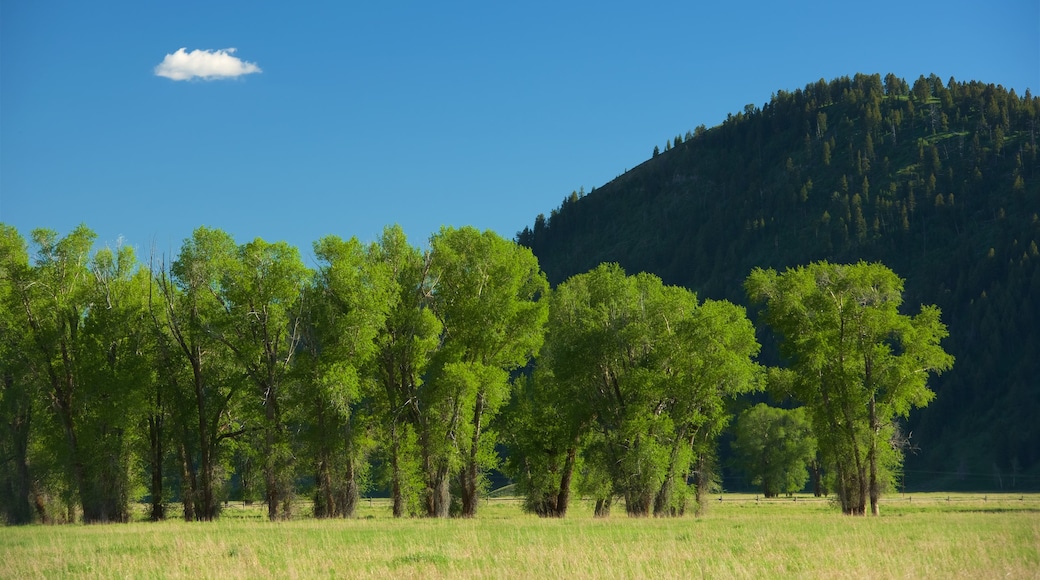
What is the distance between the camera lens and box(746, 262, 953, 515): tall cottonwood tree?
52.2 metres

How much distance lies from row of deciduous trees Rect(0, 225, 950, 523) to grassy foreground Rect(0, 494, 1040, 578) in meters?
12.0

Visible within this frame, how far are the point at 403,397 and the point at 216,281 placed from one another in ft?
39.2

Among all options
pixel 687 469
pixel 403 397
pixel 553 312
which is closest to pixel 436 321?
pixel 403 397

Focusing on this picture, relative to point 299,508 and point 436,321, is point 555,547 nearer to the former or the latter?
point 436,321

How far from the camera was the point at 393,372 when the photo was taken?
171 ft

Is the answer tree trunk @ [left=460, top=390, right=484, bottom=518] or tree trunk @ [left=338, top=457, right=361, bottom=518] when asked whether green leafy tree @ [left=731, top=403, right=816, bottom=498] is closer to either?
tree trunk @ [left=460, top=390, right=484, bottom=518]

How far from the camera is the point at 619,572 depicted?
869 inches

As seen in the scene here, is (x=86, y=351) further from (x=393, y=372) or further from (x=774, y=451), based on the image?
(x=774, y=451)

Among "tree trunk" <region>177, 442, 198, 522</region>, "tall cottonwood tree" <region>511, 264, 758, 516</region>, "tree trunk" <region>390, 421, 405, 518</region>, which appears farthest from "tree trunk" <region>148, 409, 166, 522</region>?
"tall cottonwood tree" <region>511, 264, 758, 516</region>

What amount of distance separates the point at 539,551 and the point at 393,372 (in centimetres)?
2644

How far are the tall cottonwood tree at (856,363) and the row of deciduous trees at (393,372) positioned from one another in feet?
0.46

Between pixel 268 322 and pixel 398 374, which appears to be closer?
pixel 268 322

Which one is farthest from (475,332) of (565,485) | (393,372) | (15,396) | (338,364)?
(15,396)

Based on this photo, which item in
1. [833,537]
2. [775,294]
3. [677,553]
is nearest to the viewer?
[677,553]
